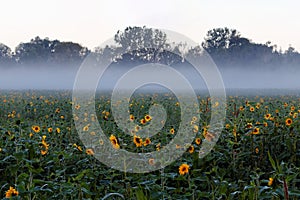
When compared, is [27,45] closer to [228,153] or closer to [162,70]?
[162,70]

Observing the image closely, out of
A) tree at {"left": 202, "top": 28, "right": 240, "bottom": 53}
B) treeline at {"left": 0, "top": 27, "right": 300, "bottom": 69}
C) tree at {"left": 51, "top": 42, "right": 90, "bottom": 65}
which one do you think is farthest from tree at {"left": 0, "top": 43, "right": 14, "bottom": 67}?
tree at {"left": 202, "top": 28, "right": 240, "bottom": 53}

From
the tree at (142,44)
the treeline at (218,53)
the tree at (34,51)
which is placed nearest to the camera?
the tree at (142,44)

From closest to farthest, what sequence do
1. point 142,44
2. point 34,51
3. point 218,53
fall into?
point 142,44
point 218,53
point 34,51

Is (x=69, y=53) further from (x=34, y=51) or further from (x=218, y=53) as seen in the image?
(x=218, y=53)

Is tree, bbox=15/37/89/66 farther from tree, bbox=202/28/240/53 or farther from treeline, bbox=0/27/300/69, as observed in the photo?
tree, bbox=202/28/240/53

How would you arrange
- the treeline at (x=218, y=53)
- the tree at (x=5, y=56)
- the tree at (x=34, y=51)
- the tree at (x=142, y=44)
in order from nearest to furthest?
1. the tree at (x=142, y=44)
2. the treeline at (x=218, y=53)
3. the tree at (x=34, y=51)
4. the tree at (x=5, y=56)

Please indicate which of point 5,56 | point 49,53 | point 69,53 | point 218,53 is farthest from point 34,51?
point 218,53

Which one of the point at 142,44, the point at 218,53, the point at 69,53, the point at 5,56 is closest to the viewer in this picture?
the point at 142,44

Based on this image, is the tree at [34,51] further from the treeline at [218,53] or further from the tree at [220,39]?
the tree at [220,39]

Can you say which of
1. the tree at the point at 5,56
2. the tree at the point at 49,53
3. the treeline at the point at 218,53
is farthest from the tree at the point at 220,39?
the tree at the point at 5,56

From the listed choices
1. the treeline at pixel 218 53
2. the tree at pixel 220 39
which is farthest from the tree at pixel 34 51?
the tree at pixel 220 39

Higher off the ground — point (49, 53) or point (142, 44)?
point (49, 53)

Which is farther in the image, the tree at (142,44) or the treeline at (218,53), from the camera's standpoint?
the treeline at (218,53)

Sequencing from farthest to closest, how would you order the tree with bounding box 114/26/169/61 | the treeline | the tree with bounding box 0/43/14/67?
the tree with bounding box 0/43/14/67
the treeline
the tree with bounding box 114/26/169/61
